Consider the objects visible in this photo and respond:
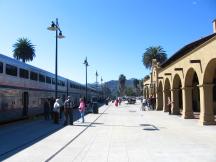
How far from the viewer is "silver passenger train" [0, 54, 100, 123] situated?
20.6 m

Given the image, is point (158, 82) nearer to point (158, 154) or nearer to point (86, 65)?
point (86, 65)

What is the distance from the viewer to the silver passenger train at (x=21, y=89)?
810 inches

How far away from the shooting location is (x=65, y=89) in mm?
42781

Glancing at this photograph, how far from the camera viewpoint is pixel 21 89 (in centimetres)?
2400

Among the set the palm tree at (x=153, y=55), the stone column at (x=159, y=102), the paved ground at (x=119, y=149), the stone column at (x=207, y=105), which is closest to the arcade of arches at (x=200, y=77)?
the stone column at (x=207, y=105)

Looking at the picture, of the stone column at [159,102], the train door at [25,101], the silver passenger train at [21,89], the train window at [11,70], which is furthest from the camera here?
the stone column at [159,102]

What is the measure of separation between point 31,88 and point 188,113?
40.6 ft

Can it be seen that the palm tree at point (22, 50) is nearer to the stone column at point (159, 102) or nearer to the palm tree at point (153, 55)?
the palm tree at point (153, 55)

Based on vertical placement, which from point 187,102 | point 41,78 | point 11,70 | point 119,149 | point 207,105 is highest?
point 41,78

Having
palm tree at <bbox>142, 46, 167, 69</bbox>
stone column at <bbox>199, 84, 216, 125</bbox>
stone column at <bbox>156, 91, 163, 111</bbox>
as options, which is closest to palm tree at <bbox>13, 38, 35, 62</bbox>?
palm tree at <bbox>142, 46, 167, 69</bbox>

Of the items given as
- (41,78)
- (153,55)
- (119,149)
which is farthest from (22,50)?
(119,149)

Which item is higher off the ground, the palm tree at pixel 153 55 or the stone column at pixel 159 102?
the palm tree at pixel 153 55

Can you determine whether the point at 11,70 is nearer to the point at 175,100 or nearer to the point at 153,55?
the point at 175,100

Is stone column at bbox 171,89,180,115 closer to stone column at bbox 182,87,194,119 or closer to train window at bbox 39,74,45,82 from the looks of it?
stone column at bbox 182,87,194,119
